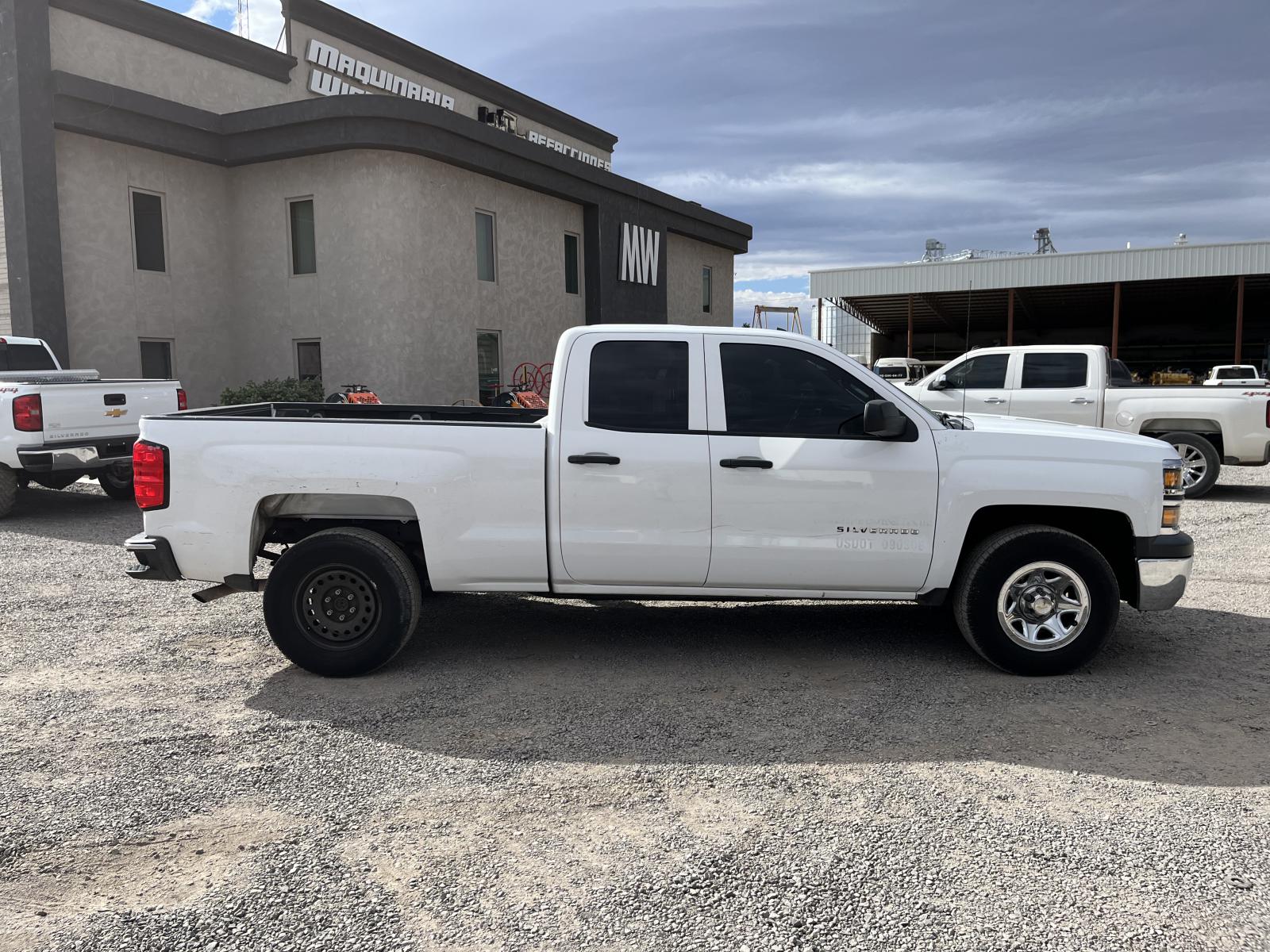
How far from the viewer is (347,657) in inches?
212

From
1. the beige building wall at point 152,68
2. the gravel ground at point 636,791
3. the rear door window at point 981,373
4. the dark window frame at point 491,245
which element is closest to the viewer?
the gravel ground at point 636,791

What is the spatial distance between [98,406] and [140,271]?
9.73 metres

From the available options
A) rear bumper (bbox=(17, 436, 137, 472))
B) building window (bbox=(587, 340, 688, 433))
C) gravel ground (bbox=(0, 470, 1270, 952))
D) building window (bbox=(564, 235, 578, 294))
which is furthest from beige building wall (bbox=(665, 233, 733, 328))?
gravel ground (bbox=(0, 470, 1270, 952))

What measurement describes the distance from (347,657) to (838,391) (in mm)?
3130

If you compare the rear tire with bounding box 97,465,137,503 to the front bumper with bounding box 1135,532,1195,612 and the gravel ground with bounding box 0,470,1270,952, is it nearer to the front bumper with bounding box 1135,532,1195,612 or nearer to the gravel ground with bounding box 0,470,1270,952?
the gravel ground with bounding box 0,470,1270,952

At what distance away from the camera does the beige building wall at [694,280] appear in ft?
97.8

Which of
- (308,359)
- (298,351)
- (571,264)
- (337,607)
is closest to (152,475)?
(337,607)

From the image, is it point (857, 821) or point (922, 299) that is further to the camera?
point (922, 299)

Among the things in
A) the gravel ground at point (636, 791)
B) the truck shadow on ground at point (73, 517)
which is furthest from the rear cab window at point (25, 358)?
the gravel ground at point (636, 791)

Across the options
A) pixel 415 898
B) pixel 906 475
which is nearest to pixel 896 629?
pixel 906 475

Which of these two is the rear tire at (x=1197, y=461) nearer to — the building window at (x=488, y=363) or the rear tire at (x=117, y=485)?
the rear tire at (x=117, y=485)

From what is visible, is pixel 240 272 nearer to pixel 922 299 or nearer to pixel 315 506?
pixel 315 506

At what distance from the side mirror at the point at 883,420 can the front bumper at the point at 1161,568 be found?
59.6 inches

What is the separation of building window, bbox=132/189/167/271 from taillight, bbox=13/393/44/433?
33.1 ft
